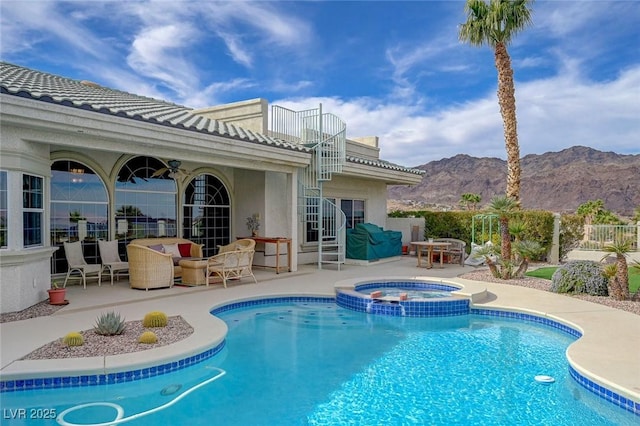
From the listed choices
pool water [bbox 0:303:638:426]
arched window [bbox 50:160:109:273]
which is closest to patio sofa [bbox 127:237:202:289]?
arched window [bbox 50:160:109:273]

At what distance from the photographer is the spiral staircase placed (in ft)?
45.6

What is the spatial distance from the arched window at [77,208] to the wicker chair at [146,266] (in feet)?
5.19

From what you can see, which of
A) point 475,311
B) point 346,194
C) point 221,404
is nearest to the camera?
point 221,404

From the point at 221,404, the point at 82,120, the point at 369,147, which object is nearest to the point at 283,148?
the point at 82,120

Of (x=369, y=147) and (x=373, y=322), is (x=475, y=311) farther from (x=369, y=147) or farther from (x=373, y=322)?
(x=369, y=147)

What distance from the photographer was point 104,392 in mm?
5043

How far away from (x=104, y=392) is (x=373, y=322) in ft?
16.5

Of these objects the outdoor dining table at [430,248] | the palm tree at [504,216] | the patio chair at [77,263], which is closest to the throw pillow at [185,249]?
the patio chair at [77,263]

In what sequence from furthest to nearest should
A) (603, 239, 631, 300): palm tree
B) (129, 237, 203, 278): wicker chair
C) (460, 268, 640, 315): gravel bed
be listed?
(129, 237, 203, 278): wicker chair, (603, 239, 631, 300): palm tree, (460, 268, 640, 315): gravel bed

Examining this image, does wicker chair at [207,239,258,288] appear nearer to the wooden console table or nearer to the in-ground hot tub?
the wooden console table

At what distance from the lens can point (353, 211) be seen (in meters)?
18.2

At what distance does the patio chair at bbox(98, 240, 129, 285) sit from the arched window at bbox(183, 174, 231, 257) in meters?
2.46

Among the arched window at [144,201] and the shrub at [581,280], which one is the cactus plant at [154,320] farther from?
the shrub at [581,280]

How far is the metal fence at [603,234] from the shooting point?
59.2ft
